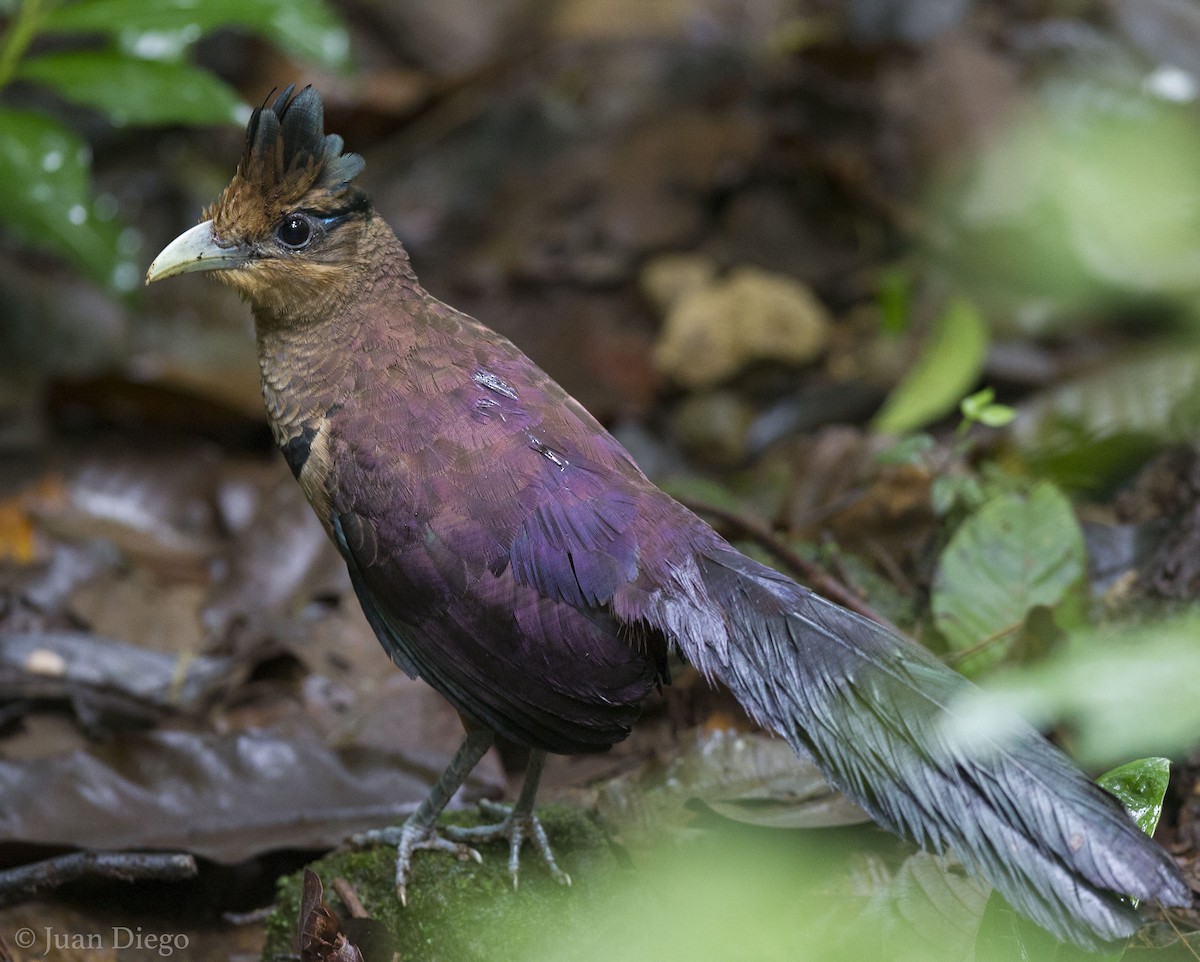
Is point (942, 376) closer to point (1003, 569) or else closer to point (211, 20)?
point (1003, 569)

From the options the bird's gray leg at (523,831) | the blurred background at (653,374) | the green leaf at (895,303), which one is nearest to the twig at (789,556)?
the blurred background at (653,374)

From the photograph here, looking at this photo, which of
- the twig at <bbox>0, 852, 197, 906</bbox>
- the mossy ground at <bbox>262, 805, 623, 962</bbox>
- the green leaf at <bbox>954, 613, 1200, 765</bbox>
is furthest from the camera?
the twig at <bbox>0, 852, 197, 906</bbox>

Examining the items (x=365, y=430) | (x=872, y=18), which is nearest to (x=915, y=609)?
(x=365, y=430)

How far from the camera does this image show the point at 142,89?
465 centimetres

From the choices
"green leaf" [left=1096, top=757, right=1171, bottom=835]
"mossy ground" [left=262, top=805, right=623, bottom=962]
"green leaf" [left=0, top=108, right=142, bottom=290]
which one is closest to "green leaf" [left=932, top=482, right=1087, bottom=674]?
"green leaf" [left=1096, top=757, right=1171, bottom=835]

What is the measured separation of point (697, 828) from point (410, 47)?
267 inches

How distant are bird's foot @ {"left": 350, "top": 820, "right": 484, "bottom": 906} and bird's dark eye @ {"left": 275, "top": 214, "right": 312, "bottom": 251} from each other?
1.59 meters

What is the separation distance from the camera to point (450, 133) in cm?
808

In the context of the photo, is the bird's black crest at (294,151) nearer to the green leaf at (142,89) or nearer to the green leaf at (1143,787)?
the green leaf at (142,89)

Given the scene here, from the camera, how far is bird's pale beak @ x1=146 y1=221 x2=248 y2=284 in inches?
130

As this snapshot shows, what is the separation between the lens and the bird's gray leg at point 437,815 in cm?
322

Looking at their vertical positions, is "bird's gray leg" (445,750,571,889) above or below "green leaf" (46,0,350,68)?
below

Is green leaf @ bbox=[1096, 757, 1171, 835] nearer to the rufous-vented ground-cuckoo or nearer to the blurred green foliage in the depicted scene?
the rufous-vented ground-cuckoo

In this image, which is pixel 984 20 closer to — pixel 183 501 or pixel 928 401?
pixel 928 401
